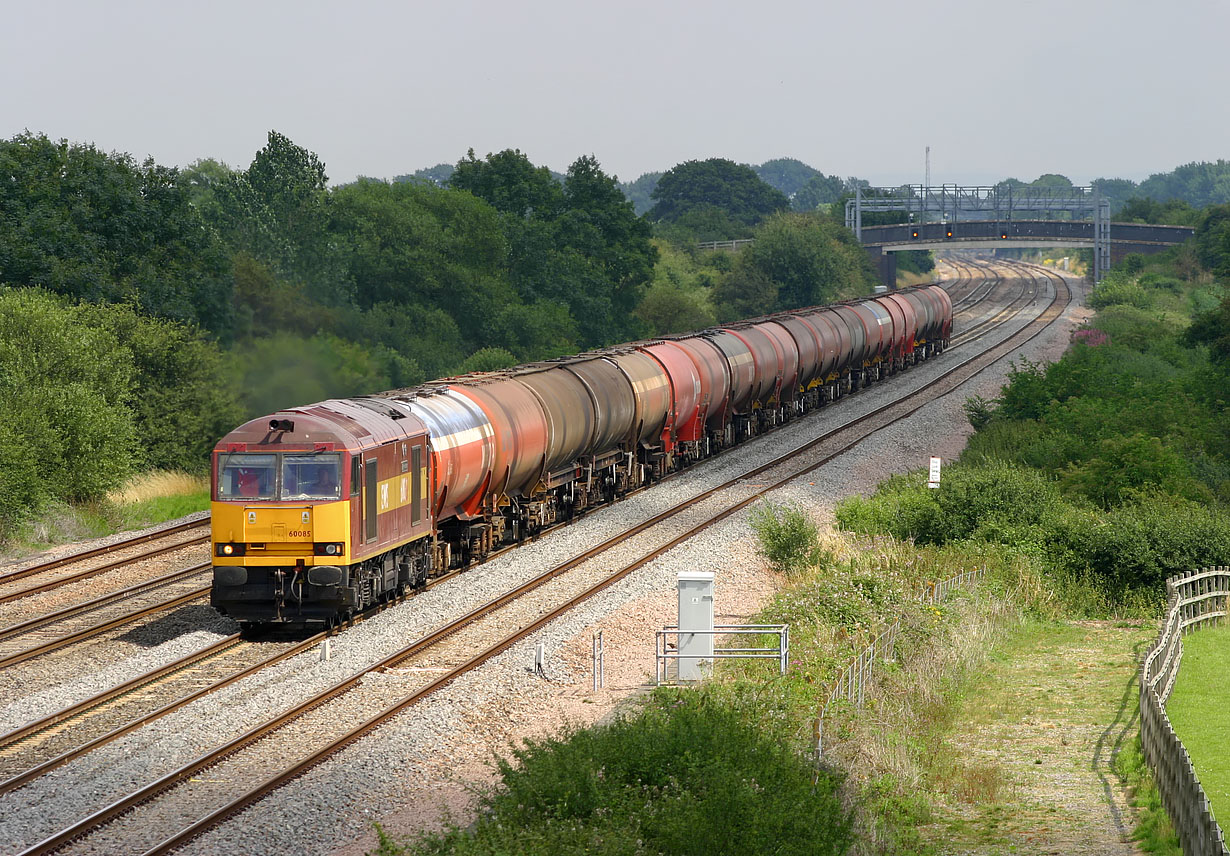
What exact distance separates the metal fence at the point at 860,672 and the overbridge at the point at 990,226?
330ft

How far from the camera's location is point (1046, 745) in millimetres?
18453

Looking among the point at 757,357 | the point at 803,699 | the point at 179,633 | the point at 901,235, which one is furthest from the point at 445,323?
the point at 901,235

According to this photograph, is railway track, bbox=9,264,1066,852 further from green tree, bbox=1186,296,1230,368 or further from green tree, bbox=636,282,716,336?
green tree, bbox=636,282,716,336

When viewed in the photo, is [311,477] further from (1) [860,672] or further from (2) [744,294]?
(2) [744,294]

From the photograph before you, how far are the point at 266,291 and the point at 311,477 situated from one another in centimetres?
3069

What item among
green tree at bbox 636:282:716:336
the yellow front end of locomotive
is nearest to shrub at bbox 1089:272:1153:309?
green tree at bbox 636:282:716:336

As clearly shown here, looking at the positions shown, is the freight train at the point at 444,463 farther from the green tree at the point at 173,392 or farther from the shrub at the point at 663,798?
the green tree at the point at 173,392

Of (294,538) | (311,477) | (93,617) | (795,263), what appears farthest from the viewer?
(795,263)

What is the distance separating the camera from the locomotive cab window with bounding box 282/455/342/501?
20.9 metres

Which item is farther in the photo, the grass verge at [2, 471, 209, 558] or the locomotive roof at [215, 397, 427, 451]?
the grass verge at [2, 471, 209, 558]

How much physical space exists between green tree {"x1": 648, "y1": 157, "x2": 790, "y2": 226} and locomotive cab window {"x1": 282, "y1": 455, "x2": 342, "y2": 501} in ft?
449

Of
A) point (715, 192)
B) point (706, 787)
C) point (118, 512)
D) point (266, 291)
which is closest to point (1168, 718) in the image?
point (706, 787)

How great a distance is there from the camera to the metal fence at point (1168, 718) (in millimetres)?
11789

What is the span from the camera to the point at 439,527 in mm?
26594
